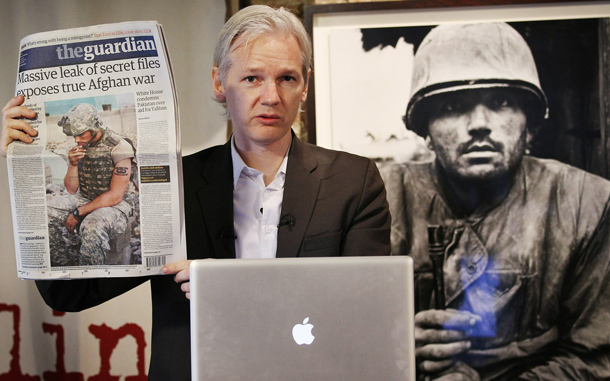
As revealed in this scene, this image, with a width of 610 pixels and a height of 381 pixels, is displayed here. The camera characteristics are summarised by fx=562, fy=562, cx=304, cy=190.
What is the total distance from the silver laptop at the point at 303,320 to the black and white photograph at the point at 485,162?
1.32m

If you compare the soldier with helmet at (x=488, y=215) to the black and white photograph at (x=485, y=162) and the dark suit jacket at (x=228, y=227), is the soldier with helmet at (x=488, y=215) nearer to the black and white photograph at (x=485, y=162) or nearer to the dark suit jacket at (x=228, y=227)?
the black and white photograph at (x=485, y=162)

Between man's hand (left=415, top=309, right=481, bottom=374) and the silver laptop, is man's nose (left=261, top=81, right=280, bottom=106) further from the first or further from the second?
man's hand (left=415, top=309, right=481, bottom=374)

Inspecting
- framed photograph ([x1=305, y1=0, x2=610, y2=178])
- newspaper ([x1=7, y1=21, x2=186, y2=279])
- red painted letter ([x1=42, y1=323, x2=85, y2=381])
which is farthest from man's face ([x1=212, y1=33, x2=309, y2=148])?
red painted letter ([x1=42, y1=323, x2=85, y2=381])

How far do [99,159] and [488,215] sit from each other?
1.51 meters

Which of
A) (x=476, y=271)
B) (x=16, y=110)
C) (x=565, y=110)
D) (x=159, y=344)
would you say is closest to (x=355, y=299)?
(x=159, y=344)

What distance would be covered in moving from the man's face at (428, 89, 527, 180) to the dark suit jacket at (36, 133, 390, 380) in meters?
0.77

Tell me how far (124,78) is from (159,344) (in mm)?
627

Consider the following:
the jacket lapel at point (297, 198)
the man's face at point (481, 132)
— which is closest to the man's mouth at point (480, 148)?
the man's face at point (481, 132)

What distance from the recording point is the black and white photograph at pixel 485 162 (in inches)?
85.3

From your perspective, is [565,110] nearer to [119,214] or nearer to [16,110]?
[119,214]

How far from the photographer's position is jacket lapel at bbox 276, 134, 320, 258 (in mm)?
1346

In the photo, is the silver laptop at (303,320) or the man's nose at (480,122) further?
the man's nose at (480,122)

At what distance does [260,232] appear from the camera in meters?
1.39

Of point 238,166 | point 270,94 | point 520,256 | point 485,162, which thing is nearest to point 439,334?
point 520,256
